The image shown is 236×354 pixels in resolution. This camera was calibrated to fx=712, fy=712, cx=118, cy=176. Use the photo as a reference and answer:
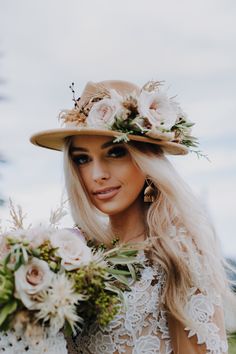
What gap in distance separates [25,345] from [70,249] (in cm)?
41

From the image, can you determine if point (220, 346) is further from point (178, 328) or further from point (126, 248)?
point (126, 248)

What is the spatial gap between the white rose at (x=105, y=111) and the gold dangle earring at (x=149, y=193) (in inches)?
15.6

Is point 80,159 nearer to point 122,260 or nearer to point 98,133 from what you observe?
point 98,133

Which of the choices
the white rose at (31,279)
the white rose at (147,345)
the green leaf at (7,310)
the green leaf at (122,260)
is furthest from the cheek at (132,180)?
the green leaf at (7,310)

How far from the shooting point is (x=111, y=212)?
11.7ft

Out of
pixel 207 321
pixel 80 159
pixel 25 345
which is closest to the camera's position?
pixel 25 345

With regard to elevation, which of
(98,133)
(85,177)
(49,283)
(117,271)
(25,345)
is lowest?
(25,345)

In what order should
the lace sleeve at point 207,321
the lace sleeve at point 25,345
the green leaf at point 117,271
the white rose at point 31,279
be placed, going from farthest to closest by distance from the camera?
the lace sleeve at point 207,321 → the green leaf at point 117,271 → the lace sleeve at point 25,345 → the white rose at point 31,279

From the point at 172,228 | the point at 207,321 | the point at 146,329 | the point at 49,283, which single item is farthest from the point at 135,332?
the point at 49,283

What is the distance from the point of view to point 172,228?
3473mm

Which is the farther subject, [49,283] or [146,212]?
[146,212]

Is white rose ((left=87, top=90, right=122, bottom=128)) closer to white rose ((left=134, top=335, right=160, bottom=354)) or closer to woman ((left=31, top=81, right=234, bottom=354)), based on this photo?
woman ((left=31, top=81, right=234, bottom=354))

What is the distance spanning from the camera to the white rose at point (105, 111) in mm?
3436

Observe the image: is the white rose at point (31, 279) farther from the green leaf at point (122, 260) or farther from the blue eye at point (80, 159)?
the blue eye at point (80, 159)
